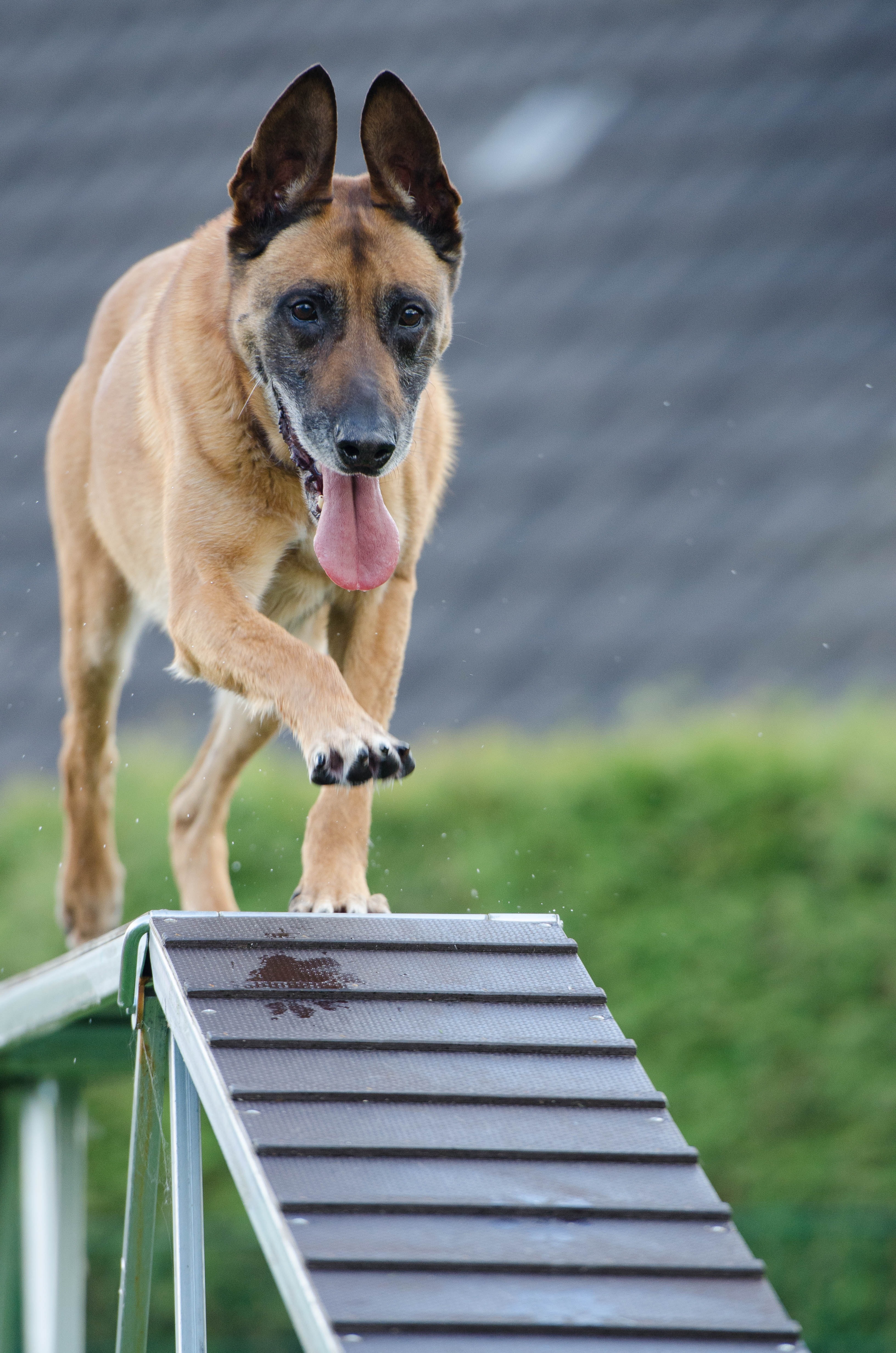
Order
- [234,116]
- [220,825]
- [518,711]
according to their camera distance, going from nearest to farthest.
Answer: [220,825]
[518,711]
[234,116]

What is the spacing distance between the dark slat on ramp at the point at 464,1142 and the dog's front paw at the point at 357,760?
411mm

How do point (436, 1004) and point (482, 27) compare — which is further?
point (482, 27)

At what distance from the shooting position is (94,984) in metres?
3.62

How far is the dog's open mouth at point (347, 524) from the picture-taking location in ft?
11.5

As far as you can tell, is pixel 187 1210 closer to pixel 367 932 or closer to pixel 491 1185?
pixel 491 1185

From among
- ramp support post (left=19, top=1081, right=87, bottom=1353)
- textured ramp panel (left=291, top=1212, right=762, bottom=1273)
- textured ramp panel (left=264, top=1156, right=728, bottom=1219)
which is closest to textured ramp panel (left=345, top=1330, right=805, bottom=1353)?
textured ramp panel (left=291, top=1212, right=762, bottom=1273)

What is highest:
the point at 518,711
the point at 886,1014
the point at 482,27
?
the point at 482,27

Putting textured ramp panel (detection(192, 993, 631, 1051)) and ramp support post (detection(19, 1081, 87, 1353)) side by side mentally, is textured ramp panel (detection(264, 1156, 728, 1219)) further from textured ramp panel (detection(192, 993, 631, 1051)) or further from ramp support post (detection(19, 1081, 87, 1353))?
ramp support post (detection(19, 1081, 87, 1353))

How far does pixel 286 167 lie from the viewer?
360 centimetres

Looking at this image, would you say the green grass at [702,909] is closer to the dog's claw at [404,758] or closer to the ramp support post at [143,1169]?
the ramp support post at [143,1169]

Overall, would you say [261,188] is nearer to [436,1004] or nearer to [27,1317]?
[436,1004]

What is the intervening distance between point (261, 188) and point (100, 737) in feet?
6.42

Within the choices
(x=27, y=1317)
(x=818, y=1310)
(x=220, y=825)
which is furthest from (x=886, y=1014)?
(x=27, y=1317)

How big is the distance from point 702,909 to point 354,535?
3271mm
